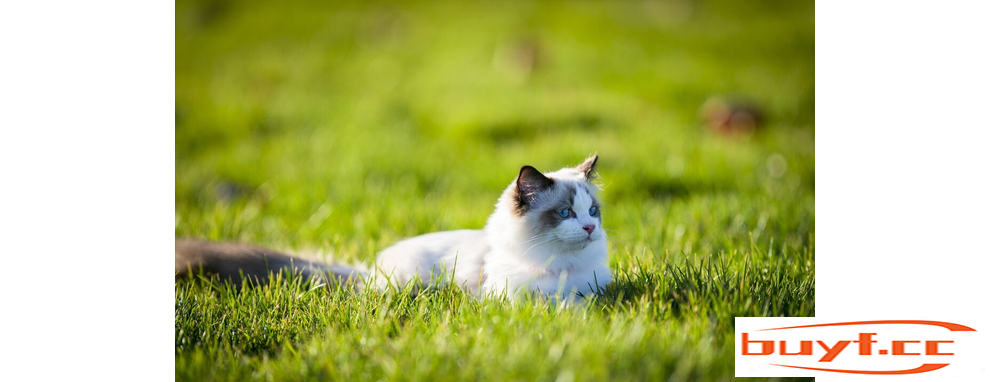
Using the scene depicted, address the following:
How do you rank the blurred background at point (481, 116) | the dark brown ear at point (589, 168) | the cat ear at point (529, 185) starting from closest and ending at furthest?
1. the cat ear at point (529, 185)
2. the dark brown ear at point (589, 168)
3. the blurred background at point (481, 116)

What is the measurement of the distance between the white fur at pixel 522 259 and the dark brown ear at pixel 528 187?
39mm

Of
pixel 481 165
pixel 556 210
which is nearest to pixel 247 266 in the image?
pixel 556 210

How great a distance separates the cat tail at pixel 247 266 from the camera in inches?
104

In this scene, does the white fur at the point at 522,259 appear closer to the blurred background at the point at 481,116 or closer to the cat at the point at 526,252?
the cat at the point at 526,252

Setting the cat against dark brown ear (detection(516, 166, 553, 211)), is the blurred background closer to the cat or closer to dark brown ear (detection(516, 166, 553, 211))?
the cat

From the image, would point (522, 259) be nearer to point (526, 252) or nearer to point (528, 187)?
point (526, 252)

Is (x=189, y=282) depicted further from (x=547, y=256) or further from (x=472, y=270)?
(x=547, y=256)

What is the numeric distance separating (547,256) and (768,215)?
69.9 inches

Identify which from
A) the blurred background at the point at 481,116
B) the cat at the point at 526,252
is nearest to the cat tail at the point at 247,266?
the cat at the point at 526,252

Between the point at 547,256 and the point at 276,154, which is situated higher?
the point at 276,154

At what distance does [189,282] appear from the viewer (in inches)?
104

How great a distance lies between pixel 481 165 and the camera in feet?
15.8
